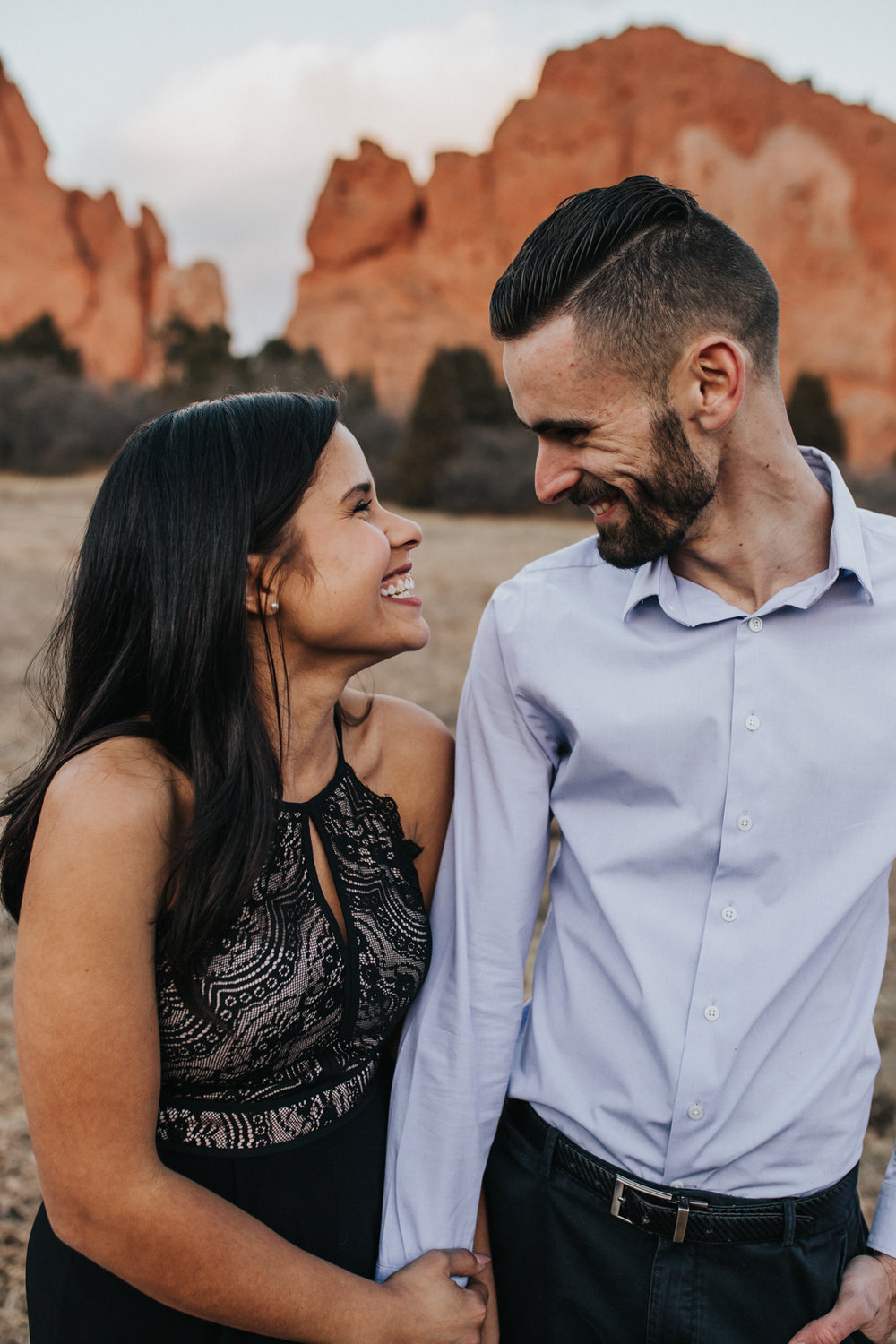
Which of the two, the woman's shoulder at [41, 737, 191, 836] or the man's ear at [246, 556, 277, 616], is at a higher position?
the man's ear at [246, 556, 277, 616]

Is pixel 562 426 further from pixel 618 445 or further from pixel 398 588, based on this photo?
pixel 398 588

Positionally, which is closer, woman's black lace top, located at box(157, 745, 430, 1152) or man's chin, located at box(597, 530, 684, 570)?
woman's black lace top, located at box(157, 745, 430, 1152)

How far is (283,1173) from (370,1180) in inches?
8.8

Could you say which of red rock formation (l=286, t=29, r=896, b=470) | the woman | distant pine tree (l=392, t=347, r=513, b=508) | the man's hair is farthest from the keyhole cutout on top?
red rock formation (l=286, t=29, r=896, b=470)

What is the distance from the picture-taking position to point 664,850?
1.67 m

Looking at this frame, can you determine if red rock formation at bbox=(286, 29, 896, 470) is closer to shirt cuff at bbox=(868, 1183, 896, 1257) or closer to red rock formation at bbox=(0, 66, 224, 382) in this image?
red rock formation at bbox=(0, 66, 224, 382)

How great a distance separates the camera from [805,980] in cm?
161

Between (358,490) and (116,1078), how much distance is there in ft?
3.59

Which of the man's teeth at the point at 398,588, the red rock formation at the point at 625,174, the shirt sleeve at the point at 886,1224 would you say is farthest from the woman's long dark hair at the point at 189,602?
the red rock formation at the point at 625,174

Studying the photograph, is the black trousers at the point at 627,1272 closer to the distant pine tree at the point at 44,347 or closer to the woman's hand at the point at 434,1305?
the woman's hand at the point at 434,1305

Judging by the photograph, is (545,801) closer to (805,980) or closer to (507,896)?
(507,896)

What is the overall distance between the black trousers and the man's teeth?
1085 mm

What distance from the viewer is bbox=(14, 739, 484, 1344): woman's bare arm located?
1361 millimetres

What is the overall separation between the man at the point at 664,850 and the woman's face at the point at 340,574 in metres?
0.24
